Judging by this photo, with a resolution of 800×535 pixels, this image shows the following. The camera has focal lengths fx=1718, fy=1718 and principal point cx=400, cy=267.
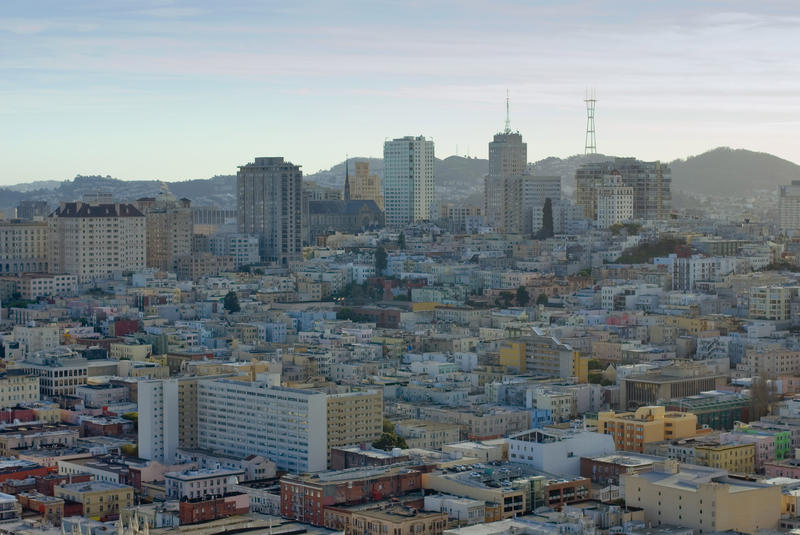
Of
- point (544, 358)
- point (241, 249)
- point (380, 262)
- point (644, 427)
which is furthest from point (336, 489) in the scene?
point (241, 249)

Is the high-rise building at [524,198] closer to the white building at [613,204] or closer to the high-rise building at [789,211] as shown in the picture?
the white building at [613,204]

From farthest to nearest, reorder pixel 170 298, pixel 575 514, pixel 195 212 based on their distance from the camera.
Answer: pixel 195 212
pixel 170 298
pixel 575 514

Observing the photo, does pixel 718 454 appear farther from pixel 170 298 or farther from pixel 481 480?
pixel 170 298

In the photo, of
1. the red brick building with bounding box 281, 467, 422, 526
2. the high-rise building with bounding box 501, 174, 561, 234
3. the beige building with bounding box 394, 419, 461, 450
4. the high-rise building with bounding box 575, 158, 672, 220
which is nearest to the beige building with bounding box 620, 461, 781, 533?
the red brick building with bounding box 281, 467, 422, 526

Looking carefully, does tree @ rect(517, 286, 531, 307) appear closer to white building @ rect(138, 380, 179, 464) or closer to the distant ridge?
white building @ rect(138, 380, 179, 464)

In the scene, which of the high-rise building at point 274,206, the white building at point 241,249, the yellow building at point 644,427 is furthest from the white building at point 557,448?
the high-rise building at point 274,206

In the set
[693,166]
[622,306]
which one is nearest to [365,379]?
[622,306]
